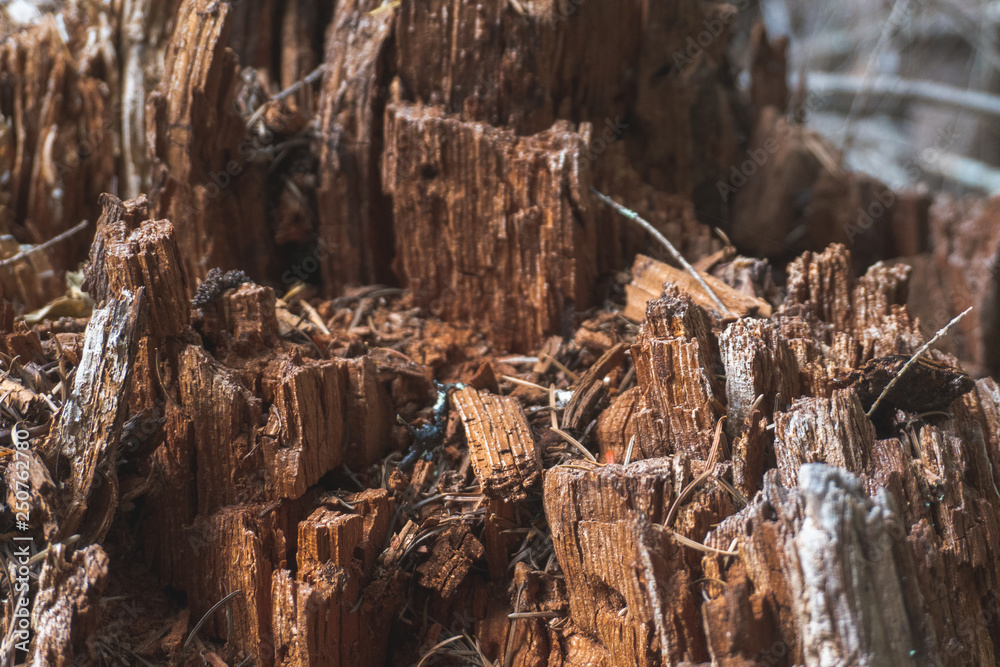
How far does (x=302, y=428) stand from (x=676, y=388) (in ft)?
3.46

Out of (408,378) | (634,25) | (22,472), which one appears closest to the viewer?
(22,472)

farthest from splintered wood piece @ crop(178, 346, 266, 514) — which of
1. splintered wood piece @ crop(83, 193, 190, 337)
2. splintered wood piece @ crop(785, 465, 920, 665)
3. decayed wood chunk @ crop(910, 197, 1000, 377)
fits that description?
decayed wood chunk @ crop(910, 197, 1000, 377)

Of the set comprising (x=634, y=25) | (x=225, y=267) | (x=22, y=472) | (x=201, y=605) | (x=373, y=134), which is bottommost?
(x=201, y=605)

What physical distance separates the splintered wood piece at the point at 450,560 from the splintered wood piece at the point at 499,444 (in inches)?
6.0

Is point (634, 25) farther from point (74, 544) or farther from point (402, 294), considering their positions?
point (74, 544)

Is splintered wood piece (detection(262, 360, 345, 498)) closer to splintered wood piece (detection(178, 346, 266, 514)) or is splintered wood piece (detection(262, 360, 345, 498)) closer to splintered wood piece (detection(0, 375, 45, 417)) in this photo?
splintered wood piece (detection(178, 346, 266, 514))

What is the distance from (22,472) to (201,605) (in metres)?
0.56

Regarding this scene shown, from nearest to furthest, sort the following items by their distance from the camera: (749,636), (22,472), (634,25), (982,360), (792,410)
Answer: (749,636) → (22,472) → (792,410) → (634,25) → (982,360)

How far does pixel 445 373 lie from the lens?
8.14ft

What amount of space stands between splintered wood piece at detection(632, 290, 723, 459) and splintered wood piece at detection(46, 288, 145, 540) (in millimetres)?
1372

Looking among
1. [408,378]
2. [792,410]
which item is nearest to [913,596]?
[792,410]

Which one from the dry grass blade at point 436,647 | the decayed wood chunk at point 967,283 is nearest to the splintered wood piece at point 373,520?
the dry grass blade at point 436,647

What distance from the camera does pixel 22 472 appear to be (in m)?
1.66

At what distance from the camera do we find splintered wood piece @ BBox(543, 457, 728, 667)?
1553 millimetres
